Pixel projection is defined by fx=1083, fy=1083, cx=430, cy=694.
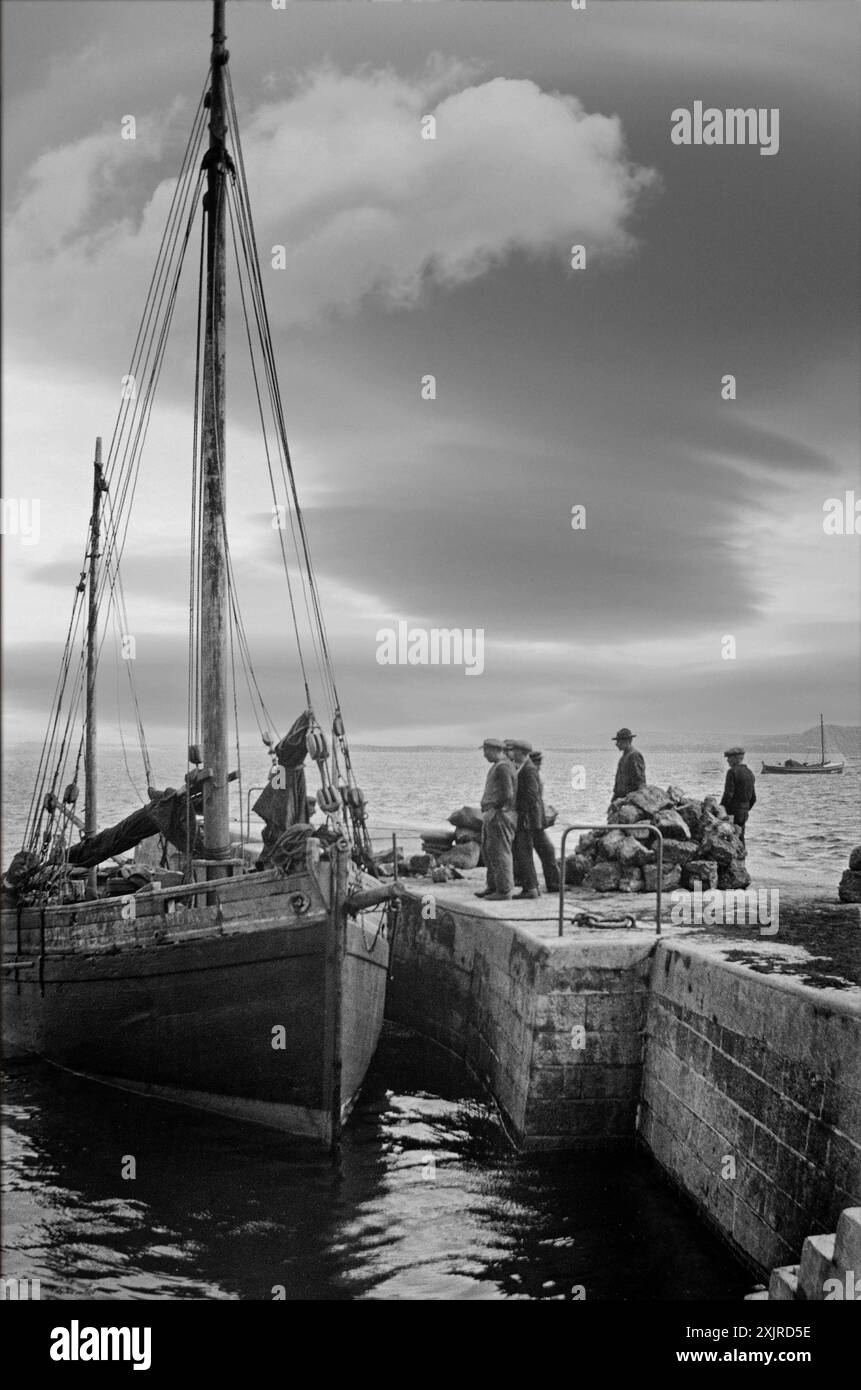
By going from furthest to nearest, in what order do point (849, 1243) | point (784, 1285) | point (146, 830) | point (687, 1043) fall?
point (146, 830)
point (687, 1043)
point (784, 1285)
point (849, 1243)

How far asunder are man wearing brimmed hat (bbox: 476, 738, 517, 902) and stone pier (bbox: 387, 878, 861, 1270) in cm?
51

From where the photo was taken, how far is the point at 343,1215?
7.99 meters

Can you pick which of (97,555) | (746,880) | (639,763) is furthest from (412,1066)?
(97,555)

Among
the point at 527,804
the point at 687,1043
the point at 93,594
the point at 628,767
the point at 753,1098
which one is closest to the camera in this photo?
the point at 753,1098

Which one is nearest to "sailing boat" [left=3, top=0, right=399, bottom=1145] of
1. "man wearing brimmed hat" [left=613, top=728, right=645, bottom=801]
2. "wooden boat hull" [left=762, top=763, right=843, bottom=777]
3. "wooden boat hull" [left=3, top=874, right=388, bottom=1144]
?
"wooden boat hull" [left=3, top=874, right=388, bottom=1144]

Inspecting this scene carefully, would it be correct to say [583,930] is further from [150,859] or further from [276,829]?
[150,859]

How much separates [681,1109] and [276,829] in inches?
212

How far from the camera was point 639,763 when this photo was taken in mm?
16062

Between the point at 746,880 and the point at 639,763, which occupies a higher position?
the point at 639,763

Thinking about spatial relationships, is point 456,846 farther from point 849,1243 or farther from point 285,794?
point 849,1243

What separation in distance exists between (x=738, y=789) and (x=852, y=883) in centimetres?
331

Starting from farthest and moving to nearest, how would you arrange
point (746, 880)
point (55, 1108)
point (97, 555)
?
point (97, 555), point (746, 880), point (55, 1108)

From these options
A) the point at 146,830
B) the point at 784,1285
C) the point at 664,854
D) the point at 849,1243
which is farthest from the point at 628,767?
the point at 849,1243

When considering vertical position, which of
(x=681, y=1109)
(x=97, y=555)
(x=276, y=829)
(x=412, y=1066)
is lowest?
(x=412, y=1066)
